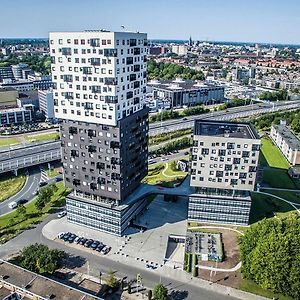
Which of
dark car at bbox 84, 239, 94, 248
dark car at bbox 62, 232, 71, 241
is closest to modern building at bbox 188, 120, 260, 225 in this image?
dark car at bbox 84, 239, 94, 248

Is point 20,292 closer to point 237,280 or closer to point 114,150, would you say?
point 114,150

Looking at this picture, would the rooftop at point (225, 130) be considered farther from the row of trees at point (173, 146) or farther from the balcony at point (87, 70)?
the row of trees at point (173, 146)

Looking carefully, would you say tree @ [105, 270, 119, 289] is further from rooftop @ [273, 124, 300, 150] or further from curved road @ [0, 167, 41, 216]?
rooftop @ [273, 124, 300, 150]

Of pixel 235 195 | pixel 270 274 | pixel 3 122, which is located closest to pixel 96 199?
pixel 235 195

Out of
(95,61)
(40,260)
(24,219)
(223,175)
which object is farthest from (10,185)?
(223,175)

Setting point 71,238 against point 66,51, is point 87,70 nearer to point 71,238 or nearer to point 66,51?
point 66,51

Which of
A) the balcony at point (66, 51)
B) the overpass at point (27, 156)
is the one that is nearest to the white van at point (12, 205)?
the overpass at point (27, 156)

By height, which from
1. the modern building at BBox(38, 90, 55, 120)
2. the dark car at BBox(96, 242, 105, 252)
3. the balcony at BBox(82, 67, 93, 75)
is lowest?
the dark car at BBox(96, 242, 105, 252)
